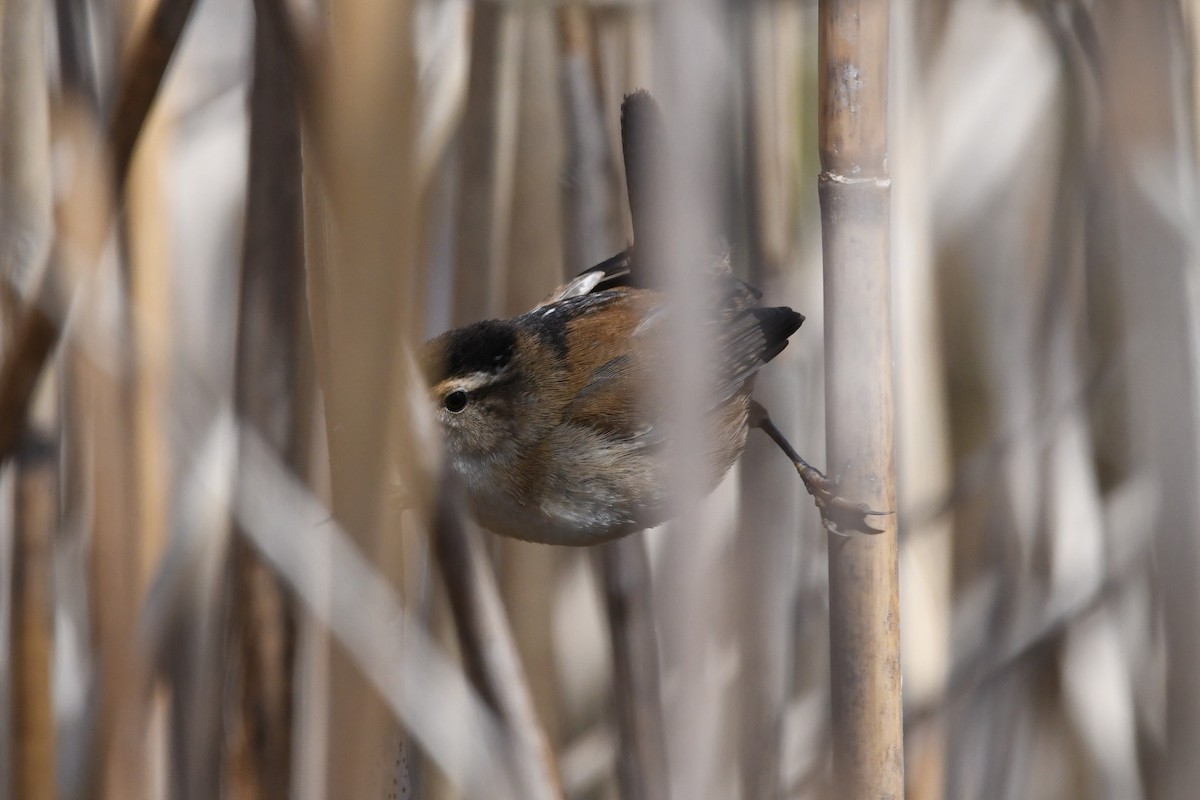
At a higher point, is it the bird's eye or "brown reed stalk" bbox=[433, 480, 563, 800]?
the bird's eye

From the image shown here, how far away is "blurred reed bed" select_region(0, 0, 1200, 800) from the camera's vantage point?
84 cm

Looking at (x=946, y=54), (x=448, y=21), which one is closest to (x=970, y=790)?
(x=946, y=54)

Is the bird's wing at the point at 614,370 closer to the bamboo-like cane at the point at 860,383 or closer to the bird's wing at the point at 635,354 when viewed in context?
the bird's wing at the point at 635,354

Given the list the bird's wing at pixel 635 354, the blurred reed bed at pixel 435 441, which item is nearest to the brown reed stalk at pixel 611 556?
the blurred reed bed at pixel 435 441

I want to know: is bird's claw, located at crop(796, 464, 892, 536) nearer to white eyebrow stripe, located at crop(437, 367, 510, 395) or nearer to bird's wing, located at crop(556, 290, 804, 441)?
bird's wing, located at crop(556, 290, 804, 441)

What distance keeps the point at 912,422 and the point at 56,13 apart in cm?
131

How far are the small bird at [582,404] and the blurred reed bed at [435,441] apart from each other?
0.08 meters

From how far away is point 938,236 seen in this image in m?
2.08

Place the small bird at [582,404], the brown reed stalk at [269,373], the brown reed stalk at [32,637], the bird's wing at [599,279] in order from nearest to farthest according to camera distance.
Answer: the brown reed stalk at [269,373] → the brown reed stalk at [32,637] → the small bird at [582,404] → the bird's wing at [599,279]

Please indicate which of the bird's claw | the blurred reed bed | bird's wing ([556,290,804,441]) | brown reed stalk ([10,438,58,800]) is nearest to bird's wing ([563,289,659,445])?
bird's wing ([556,290,804,441])

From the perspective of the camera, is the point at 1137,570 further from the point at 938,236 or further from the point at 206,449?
the point at 206,449

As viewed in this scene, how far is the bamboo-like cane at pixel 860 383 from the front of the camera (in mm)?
950

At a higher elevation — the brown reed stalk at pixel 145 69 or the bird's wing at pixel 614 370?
the brown reed stalk at pixel 145 69

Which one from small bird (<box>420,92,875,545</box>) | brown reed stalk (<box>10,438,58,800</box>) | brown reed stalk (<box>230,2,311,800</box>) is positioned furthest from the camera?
small bird (<box>420,92,875,545</box>)
